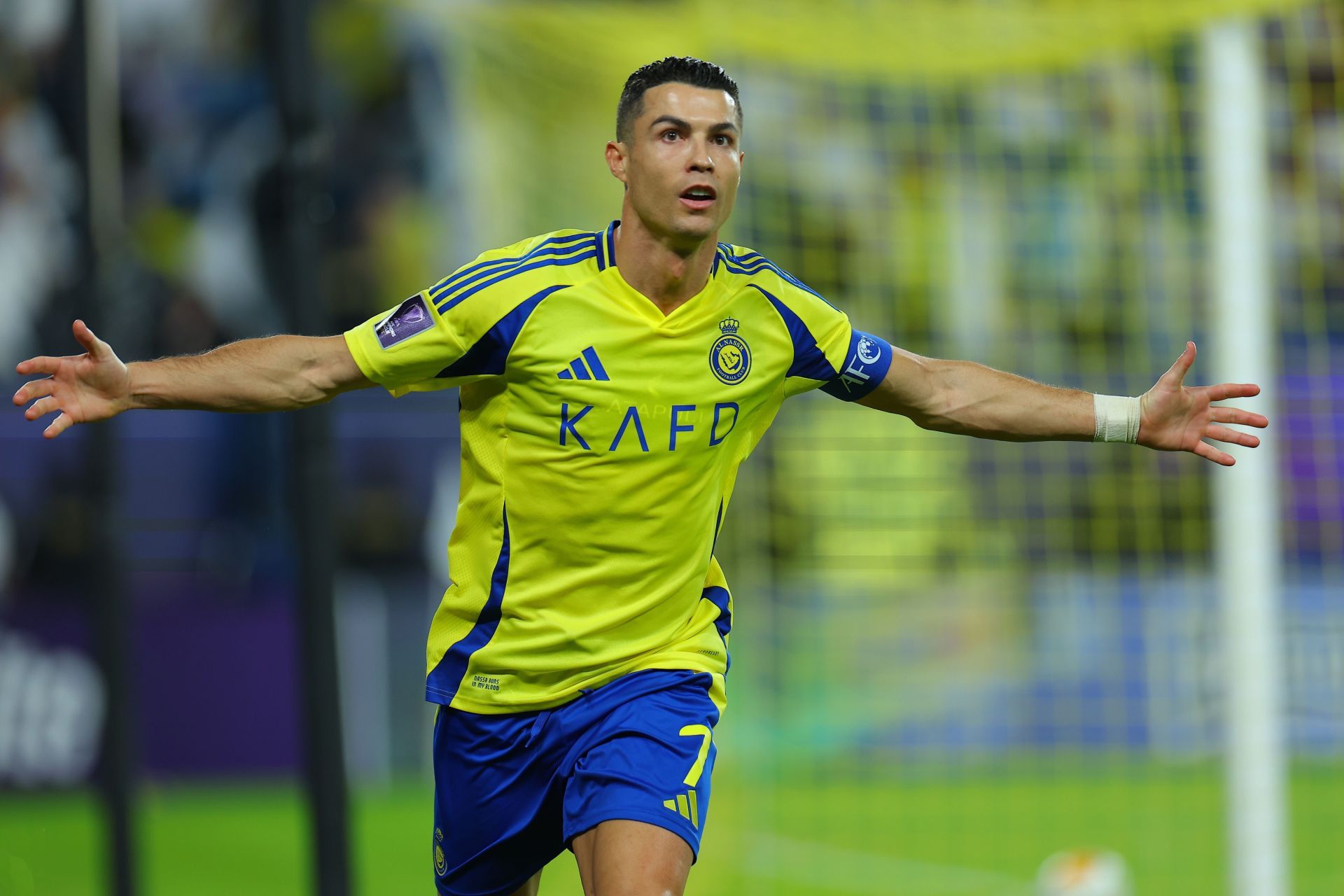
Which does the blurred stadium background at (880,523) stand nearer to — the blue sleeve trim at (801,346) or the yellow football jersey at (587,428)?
the yellow football jersey at (587,428)

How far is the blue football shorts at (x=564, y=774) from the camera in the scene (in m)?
4.51

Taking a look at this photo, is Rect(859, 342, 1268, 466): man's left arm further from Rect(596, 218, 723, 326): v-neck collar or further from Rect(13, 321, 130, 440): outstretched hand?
Rect(13, 321, 130, 440): outstretched hand

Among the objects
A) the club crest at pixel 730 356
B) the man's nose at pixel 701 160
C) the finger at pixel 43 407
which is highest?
the man's nose at pixel 701 160

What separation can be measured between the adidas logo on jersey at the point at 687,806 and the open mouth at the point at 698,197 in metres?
1.46

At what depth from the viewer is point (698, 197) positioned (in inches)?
175

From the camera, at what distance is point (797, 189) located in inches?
374

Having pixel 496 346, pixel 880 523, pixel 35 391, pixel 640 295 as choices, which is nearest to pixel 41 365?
pixel 35 391

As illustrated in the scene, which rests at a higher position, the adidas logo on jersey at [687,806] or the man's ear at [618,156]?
the man's ear at [618,156]

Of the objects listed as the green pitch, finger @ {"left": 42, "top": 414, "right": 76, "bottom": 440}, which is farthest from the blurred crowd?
finger @ {"left": 42, "top": 414, "right": 76, "bottom": 440}

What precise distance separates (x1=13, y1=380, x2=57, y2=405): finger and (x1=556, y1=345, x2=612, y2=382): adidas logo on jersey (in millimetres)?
1219

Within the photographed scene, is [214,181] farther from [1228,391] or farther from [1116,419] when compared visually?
[1228,391]

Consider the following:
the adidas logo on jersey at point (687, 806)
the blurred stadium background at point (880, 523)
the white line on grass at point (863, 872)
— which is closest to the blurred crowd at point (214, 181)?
the blurred stadium background at point (880, 523)

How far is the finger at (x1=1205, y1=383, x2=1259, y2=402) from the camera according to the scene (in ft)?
15.4

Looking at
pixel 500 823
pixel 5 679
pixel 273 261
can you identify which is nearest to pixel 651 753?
pixel 500 823
